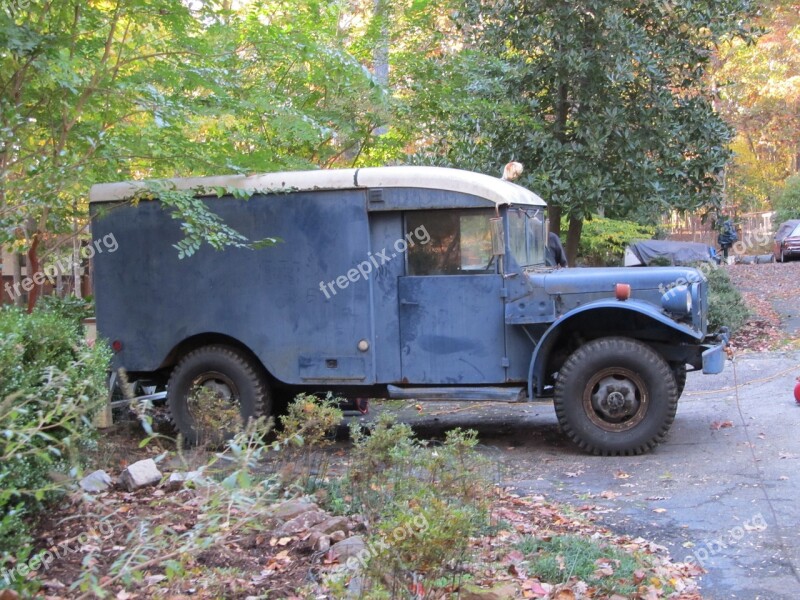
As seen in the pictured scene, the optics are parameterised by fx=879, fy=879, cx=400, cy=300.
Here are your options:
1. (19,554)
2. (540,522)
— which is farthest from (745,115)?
(19,554)

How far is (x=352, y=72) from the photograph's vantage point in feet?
26.7

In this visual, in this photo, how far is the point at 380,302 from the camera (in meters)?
7.83

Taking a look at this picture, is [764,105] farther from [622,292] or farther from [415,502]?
[415,502]

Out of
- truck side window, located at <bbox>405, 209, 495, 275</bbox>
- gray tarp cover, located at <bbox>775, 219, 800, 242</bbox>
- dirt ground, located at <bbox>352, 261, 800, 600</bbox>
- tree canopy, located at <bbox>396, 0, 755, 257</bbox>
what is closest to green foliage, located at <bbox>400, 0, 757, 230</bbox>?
tree canopy, located at <bbox>396, 0, 755, 257</bbox>

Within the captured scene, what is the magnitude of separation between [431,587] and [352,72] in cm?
557

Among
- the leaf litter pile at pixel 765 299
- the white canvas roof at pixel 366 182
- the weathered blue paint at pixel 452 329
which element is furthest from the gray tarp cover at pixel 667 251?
the weathered blue paint at pixel 452 329

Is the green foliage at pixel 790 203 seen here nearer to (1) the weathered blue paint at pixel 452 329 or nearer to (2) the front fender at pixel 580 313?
(2) the front fender at pixel 580 313

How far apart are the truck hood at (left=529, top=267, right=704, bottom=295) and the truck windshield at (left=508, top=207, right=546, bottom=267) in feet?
0.85

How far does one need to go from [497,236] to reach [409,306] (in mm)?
994

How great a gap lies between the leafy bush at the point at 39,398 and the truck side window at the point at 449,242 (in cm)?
328

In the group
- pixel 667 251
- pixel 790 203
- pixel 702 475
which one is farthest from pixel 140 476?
pixel 790 203

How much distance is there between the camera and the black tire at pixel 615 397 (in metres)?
7.35

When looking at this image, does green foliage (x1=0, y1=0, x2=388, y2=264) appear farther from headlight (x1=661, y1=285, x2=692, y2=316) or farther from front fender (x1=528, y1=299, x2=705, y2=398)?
headlight (x1=661, y1=285, x2=692, y2=316)

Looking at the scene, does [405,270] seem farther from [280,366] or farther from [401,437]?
[401,437]
